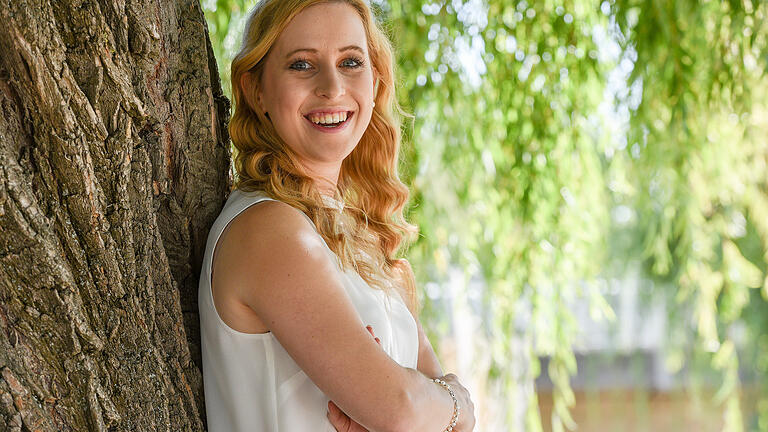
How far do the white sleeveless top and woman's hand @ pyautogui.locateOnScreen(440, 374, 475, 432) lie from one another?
0.80 feet

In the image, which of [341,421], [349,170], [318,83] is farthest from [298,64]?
[341,421]

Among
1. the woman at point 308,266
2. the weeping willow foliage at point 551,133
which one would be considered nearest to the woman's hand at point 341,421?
the woman at point 308,266

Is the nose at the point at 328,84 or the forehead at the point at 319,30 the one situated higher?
the forehead at the point at 319,30

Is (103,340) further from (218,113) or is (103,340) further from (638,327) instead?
(638,327)

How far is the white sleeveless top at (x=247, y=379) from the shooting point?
118 centimetres

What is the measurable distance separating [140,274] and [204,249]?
17 centimetres

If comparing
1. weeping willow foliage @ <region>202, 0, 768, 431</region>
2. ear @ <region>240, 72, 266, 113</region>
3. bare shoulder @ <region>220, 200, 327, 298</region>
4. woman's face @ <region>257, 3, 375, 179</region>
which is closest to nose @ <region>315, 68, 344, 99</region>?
woman's face @ <region>257, 3, 375, 179</region>

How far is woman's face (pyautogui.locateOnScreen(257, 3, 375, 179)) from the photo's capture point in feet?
4.35

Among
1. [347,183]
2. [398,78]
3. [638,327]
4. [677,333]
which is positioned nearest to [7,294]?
[347,183]

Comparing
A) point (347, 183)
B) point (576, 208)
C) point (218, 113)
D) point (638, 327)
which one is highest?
point (218, 113)

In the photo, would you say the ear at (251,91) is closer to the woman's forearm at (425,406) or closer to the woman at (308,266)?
the woman at (308,266)

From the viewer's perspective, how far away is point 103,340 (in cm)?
104

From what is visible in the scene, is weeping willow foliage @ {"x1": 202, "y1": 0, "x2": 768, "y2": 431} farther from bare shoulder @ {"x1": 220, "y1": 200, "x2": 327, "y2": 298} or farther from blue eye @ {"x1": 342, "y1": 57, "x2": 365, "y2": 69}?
bare shoulder @ {"x1": 220, "y1": 200, "x2": 327, "y2": 298}

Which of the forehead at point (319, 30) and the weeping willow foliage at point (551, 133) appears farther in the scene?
the weeping willow foliage at point (551, 133)
